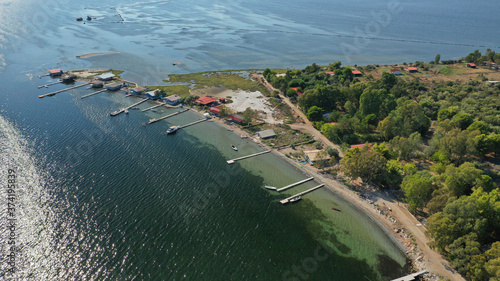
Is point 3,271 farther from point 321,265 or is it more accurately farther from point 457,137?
point 457,137

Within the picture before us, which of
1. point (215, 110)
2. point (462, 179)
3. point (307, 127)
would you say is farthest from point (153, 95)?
point (462, 179)

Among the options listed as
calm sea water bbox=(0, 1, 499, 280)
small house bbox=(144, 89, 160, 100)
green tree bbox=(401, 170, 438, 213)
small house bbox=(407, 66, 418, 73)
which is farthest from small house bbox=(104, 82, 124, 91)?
small house bbox=(407, 66, 418, 73)

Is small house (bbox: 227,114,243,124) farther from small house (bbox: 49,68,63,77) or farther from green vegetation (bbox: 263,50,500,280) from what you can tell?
small house (bbox: 49,68,63,77)

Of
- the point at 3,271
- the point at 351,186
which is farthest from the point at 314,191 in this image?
the point at 3,271

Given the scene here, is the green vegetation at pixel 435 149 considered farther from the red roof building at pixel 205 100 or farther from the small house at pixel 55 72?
the small house at pixel 55 72

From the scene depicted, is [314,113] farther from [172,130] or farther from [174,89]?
[174,89]

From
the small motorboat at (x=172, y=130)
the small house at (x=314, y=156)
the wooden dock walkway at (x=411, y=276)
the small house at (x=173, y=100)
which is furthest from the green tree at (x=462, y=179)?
the small house at (x=173, y=100)

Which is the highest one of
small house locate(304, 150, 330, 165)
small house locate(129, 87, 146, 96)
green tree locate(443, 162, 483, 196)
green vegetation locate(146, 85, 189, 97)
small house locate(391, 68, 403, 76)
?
small house locate(391, 68, 403, 76)
